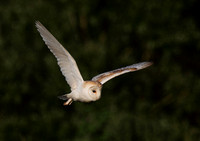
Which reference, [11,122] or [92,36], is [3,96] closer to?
[11,122]

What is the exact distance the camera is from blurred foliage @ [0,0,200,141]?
33.3ft

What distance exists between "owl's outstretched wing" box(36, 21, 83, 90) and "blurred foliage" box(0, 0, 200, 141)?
15.6ft

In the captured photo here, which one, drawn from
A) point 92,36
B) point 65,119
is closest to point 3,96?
point 65,119

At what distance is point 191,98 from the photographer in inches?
486

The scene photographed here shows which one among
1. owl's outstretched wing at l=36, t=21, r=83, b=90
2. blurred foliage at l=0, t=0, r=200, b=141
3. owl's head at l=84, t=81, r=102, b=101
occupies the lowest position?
blurred foliage at l=0, t=0, r=200, b=141

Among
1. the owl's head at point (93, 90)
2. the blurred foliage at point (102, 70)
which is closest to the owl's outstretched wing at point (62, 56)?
the owl's head at point (93, 90)

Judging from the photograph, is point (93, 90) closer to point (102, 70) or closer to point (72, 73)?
point (72, 73)

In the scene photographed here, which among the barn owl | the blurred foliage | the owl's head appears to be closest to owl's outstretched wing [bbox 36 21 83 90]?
the barn owl

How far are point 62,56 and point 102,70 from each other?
666 centimetres

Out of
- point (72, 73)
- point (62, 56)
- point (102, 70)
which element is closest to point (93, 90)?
point (72, 73)

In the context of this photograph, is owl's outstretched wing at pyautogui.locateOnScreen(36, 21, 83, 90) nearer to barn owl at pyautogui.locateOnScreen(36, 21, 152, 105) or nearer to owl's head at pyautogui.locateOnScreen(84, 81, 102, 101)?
barn owl at pyautogui.locateOnScreen(36, 21, 152, 105)

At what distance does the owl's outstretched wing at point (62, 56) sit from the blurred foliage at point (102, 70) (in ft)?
15.6

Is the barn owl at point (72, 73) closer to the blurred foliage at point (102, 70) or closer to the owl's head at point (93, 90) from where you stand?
the owl's head at point (93, 90)

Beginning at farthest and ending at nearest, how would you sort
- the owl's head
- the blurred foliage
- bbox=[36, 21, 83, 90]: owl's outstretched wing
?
the blurred foliage
the owl's head
bbox=[36, 21, 83, 90]: owl's outstretched wing
